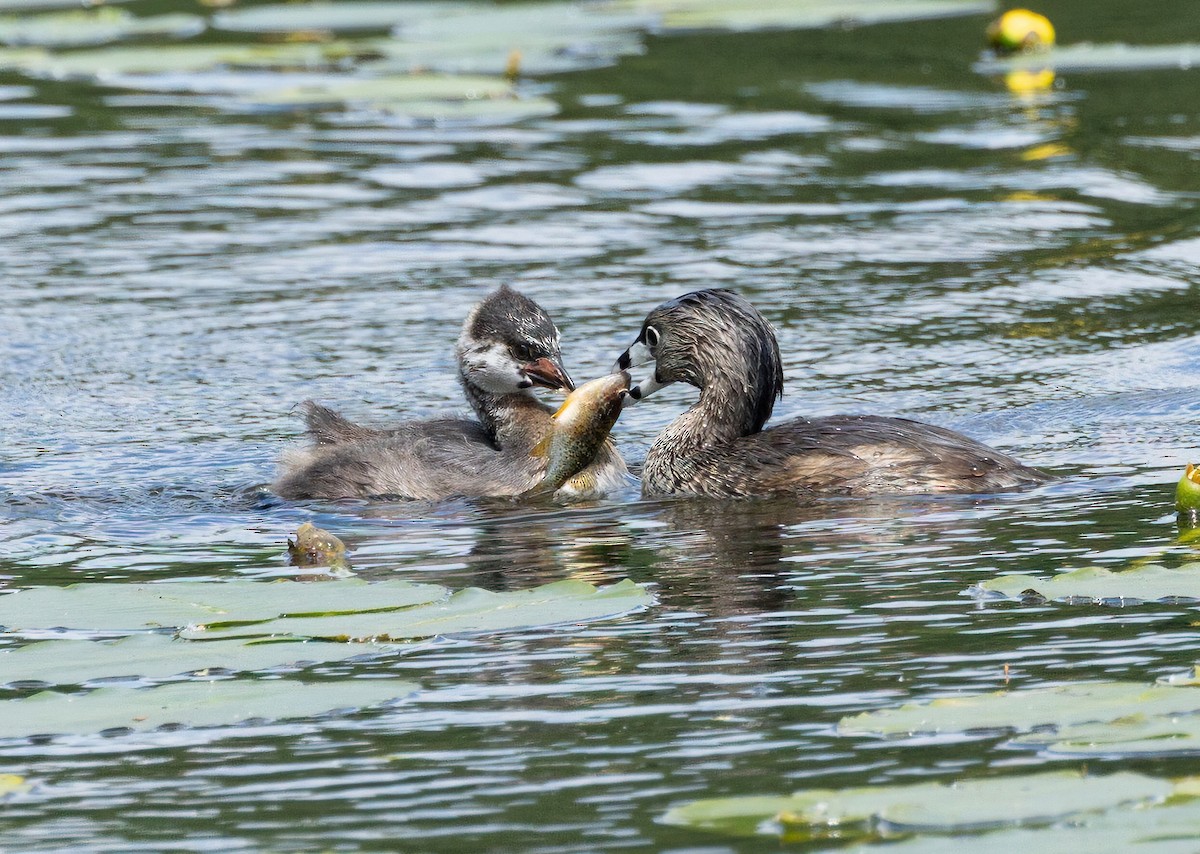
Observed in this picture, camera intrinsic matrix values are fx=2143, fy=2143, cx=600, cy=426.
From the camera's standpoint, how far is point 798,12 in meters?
23.7

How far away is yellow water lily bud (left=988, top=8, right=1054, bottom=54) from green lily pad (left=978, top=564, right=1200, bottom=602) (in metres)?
15.5

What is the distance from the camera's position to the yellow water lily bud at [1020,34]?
2172cm

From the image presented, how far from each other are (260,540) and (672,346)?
2297 mm

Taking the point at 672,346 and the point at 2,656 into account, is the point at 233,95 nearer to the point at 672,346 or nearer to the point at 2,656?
the point at 672,346

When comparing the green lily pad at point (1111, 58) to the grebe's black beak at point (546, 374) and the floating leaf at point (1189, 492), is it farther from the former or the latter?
the floating leaf at point (1189, 492)

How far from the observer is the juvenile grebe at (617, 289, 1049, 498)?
30.2 feet

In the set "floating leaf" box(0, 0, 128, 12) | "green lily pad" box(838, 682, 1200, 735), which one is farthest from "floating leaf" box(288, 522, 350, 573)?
"floating leaf" box(0, 0, 128, 12)

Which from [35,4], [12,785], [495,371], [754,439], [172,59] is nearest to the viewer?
[12,785]

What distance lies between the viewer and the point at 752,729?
5.64 m

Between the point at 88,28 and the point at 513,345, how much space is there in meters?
16.5

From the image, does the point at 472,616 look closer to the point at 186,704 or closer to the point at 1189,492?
the point at 186,704

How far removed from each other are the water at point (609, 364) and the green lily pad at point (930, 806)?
0.20 metres

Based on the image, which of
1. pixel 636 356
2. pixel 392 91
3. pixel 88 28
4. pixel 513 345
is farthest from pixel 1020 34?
pixel 513 345

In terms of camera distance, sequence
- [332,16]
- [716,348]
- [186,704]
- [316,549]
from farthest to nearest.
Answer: [332,16], [716,348], [316,549], [186,704]
